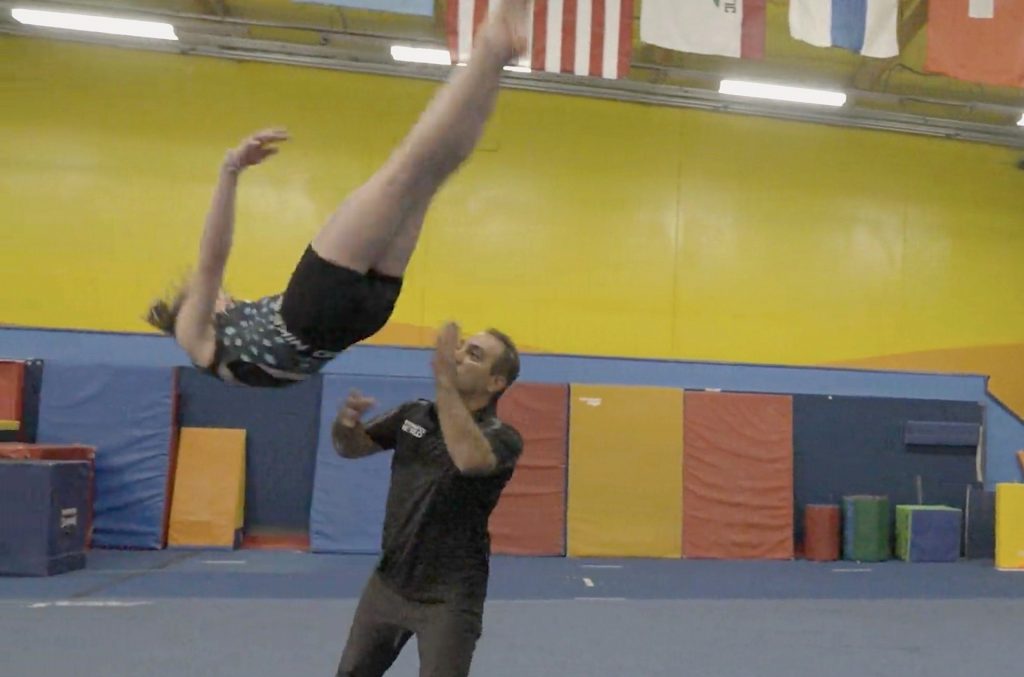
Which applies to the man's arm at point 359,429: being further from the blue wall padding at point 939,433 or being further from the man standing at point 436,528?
the blue wall padding at point 939,433

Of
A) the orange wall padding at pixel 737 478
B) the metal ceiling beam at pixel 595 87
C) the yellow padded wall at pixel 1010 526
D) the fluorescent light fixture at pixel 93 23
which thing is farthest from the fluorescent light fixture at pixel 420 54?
the yellow padded wall at pixel 1010 526

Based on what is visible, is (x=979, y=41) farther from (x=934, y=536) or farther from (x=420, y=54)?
(x=420, y=54)

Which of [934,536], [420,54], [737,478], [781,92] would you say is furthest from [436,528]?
[781,92]

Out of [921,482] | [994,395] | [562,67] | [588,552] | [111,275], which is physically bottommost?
[588,552]

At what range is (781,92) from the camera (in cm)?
939

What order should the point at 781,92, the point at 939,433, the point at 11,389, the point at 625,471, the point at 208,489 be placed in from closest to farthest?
the point at 11,389
the point at 208,489
the point at 625,471
the point at 939,433
the point at 781,92

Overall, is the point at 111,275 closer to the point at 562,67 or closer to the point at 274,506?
the point at 274,506

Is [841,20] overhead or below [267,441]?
overhead

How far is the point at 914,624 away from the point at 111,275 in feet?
25.2

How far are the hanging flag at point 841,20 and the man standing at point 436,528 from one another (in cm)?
503

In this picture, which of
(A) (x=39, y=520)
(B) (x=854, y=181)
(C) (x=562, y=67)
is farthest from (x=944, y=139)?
(A) (x=39, y=520)

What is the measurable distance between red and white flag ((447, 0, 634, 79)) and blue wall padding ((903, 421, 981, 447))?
5.03 meters

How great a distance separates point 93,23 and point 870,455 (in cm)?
863

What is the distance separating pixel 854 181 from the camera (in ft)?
34.6
